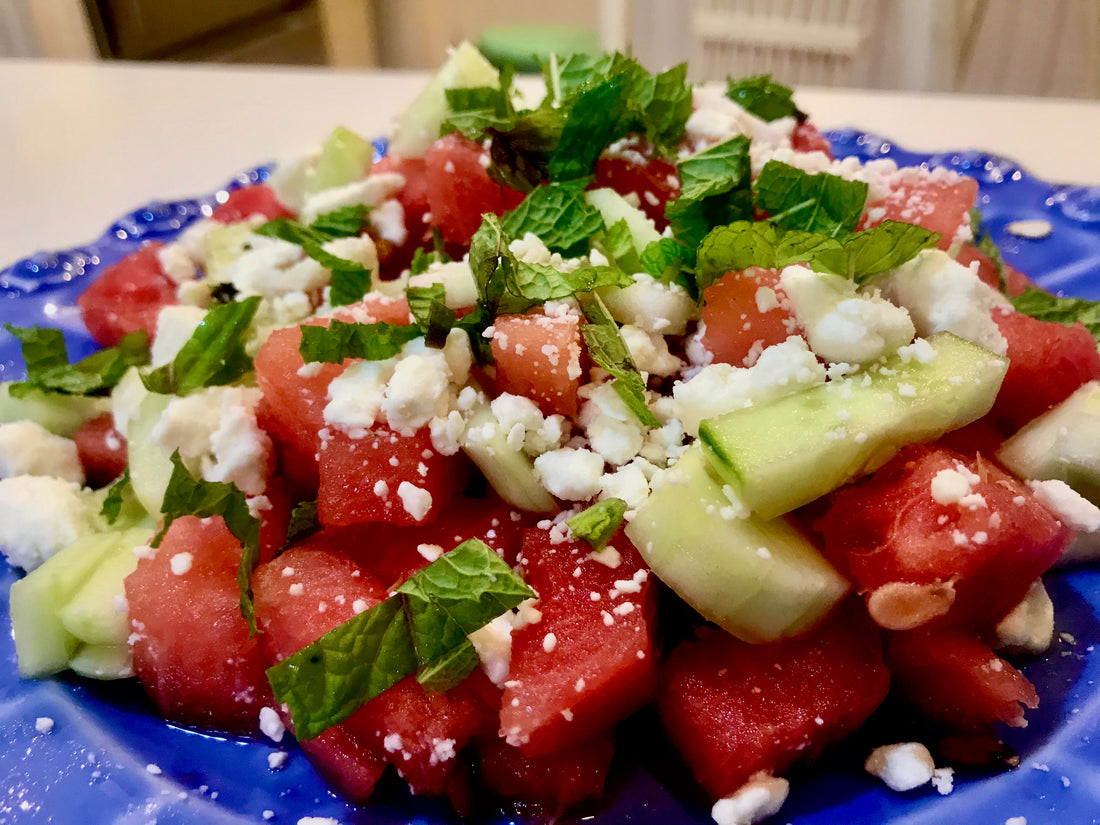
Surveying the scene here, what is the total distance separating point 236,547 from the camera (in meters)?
1.10

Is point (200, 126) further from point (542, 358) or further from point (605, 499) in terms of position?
point (605, 499)

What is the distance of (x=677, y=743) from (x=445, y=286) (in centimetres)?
64

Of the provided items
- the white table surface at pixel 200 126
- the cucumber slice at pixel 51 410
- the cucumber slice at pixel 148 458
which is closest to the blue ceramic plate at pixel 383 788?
the cucumber slice at pixel 148 458

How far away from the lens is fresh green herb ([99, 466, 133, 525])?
124cm

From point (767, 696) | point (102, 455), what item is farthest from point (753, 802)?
point (102, 455)

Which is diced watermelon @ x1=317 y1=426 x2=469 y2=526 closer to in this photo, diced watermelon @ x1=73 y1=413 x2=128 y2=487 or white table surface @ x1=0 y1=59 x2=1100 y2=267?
diced watermelon @ x1=73 y1=413 x2=128 y2=487

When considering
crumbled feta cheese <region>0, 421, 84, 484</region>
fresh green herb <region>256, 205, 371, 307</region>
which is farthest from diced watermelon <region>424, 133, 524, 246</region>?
crumbled feta cheese <region>0, 421, 84, 484</region>

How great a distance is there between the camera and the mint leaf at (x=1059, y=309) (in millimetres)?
1332

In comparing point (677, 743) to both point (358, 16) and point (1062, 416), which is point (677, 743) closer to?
point (1062, 416)

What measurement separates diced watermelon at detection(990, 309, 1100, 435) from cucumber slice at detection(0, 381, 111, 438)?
1.37 m

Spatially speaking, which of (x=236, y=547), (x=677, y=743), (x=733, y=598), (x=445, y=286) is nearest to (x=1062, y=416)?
(x=733, y=598)

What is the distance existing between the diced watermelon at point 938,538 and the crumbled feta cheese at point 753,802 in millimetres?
203

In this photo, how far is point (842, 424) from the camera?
0.89 metres

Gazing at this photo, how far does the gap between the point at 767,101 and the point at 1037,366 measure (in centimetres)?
84
